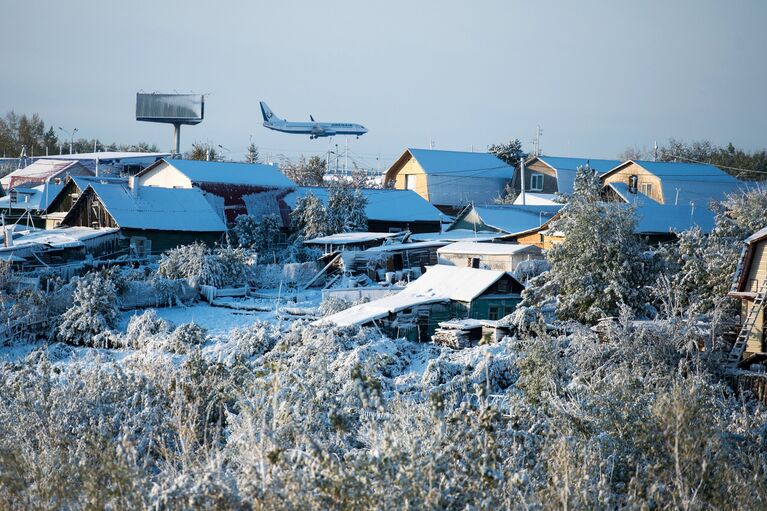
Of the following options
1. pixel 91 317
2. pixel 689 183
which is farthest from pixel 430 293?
pixel 689 183

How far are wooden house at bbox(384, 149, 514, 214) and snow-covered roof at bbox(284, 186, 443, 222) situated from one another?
9.69 m

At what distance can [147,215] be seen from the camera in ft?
126

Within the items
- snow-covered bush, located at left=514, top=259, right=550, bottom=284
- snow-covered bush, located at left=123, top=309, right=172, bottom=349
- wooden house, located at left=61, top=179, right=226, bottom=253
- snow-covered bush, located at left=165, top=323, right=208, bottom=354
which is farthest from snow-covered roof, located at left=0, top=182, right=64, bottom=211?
snow-covered bush, located at left=514, top=259, right=550, bottom=284

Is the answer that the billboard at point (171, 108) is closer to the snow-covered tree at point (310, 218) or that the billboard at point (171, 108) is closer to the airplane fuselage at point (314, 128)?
the airplane fuselage at point (314, 128)

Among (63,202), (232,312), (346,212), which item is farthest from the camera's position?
(63,202)

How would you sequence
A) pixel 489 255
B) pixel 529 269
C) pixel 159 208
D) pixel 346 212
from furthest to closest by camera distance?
pixel 346 212 → pixel 159 208 → pixel 489 255 → pixel 529 269

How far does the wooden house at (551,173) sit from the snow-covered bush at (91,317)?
33582mm

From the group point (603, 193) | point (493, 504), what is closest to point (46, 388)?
point (493, 504)

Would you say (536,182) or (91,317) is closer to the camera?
(91,317)

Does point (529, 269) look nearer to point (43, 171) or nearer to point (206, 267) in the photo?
point (206, 267)

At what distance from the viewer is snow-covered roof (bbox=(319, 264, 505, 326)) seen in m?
24.2

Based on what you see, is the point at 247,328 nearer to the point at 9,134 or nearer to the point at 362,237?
the point at 362,237

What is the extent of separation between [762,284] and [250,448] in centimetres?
1572

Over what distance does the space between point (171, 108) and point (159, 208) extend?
35.6 metres
